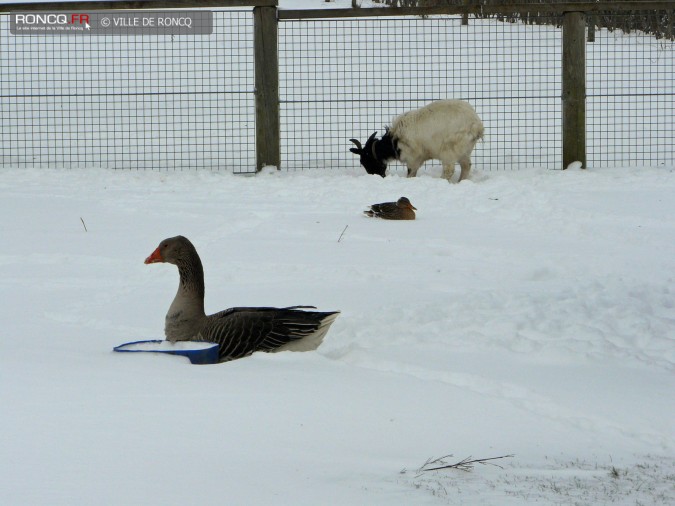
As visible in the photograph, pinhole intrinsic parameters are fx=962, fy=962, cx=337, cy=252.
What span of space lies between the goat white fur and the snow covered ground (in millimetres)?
1935

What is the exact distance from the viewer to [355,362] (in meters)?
3.91

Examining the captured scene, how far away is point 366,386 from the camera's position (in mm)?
3508

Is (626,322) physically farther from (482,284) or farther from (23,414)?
(23,414)

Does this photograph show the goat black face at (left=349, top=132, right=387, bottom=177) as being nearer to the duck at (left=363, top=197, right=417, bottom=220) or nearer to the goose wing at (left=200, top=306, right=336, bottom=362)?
the duck at (left=363, top=197, right=417, bottom=220)

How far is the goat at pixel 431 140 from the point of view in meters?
10.4

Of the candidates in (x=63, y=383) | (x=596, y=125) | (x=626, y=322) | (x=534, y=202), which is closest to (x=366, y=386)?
(x=63, y=383)

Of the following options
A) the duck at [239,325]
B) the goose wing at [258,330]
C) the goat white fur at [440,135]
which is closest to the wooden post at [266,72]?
the goat white fur at [440,135]

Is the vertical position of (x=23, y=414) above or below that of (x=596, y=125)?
below

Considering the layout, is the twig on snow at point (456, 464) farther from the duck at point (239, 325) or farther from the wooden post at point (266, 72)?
the wooden post at point (266, 72)

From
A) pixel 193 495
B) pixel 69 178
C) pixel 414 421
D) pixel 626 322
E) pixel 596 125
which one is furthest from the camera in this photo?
pixel 596 125

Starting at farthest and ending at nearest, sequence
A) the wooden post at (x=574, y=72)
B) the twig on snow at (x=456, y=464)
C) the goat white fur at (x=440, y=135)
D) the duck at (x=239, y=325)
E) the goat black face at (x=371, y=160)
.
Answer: the goat black face at (x=371, y=160) → the wooden post at (x=574, y=72) → the goat white fur at (x=440, y=135) → the duck at (x=239, y=325) → the twig on snow at (x=456, y=464)

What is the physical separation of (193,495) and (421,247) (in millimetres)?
4504

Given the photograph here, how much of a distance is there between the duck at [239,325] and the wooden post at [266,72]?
6.63 metres

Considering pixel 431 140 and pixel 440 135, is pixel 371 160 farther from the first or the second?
pixel 440 135
